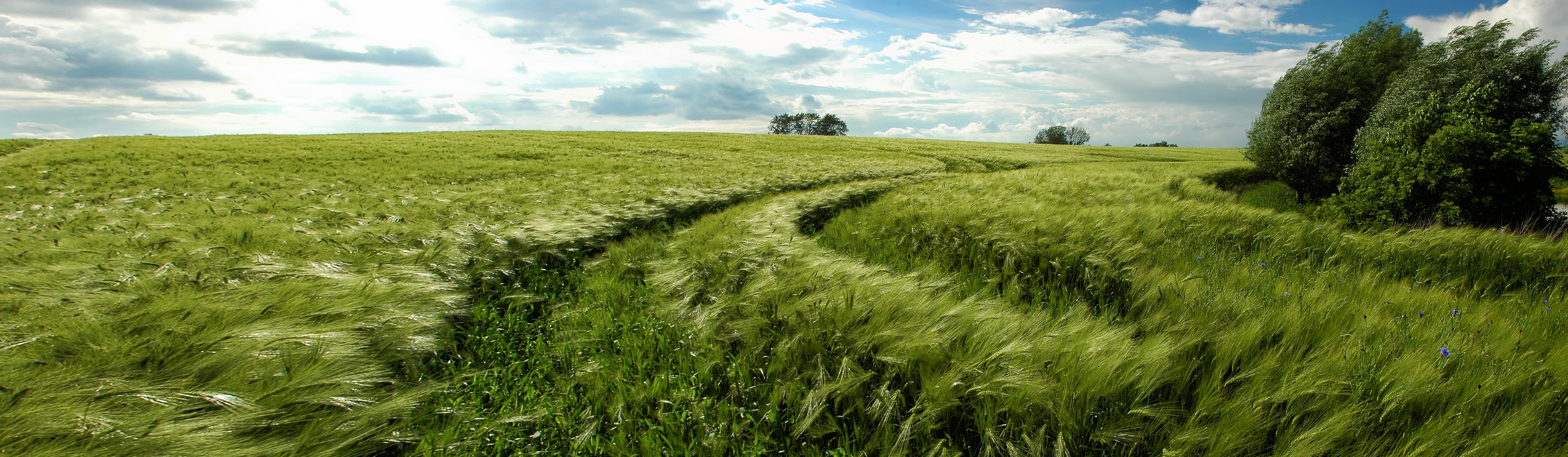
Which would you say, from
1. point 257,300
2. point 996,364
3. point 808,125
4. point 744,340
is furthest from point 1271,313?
point 808,125

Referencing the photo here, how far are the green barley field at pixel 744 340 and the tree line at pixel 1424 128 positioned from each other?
3.52m

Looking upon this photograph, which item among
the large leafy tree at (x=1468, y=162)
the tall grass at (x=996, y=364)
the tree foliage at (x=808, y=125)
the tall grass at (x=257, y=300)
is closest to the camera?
the tall grass at (x=257, y=300)

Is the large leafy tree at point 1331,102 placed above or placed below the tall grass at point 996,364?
above

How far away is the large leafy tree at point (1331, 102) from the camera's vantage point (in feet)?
45.3

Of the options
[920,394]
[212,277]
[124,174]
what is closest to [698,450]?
[920,394]

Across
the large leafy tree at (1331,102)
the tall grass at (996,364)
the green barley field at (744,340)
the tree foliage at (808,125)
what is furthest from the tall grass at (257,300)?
the tree foliage at (808,125)

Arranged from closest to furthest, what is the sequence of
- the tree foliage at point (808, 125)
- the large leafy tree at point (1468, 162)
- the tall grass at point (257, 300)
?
the tall grass at point (257, 300)
the large leafy tree at point (1468, 162)
the tree foliage at point (808, 125)

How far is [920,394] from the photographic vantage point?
70.8 inches

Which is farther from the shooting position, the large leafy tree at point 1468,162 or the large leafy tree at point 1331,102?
the large leafy tree at point 1331,102

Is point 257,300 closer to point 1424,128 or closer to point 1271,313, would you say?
point 1271,313

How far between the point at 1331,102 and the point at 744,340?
19.5m

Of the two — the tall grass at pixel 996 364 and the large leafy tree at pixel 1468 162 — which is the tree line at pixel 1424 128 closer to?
the large leafy tree at pixel 1468 162

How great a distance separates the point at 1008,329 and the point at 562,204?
17.3 ft

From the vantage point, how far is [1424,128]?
317 inches
